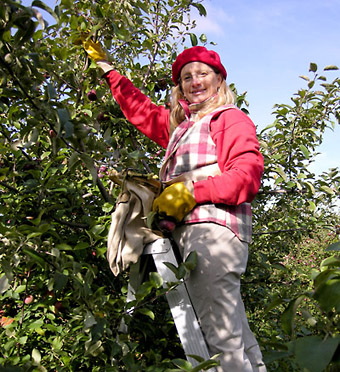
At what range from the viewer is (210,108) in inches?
72.8

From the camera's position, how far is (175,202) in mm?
1517

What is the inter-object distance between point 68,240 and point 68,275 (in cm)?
48

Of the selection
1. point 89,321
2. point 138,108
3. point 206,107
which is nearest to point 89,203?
point 138,108

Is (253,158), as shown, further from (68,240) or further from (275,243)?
(275,243)

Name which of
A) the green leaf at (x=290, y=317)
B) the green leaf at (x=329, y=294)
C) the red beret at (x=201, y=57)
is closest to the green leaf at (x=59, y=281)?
the green leaf at (x=290, y=317)

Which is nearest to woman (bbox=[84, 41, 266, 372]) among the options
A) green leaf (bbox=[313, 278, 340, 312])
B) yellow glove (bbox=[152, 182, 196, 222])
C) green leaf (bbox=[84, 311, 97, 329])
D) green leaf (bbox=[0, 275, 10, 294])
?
yellow glove (bbox=[152, 182, 196, 222])

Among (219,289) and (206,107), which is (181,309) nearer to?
(219,289)

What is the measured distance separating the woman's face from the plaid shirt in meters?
0.12

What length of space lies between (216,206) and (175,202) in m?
0.17

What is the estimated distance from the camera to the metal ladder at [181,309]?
56.1 inches

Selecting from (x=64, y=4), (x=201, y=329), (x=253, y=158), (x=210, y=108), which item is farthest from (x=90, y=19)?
(x=201, y=329)

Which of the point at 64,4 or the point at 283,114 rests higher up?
the point at 64,4

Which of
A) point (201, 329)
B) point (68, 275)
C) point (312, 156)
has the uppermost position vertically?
point (312, 156)

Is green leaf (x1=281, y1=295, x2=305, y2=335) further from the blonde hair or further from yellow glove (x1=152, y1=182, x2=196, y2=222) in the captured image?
the blonde hair
